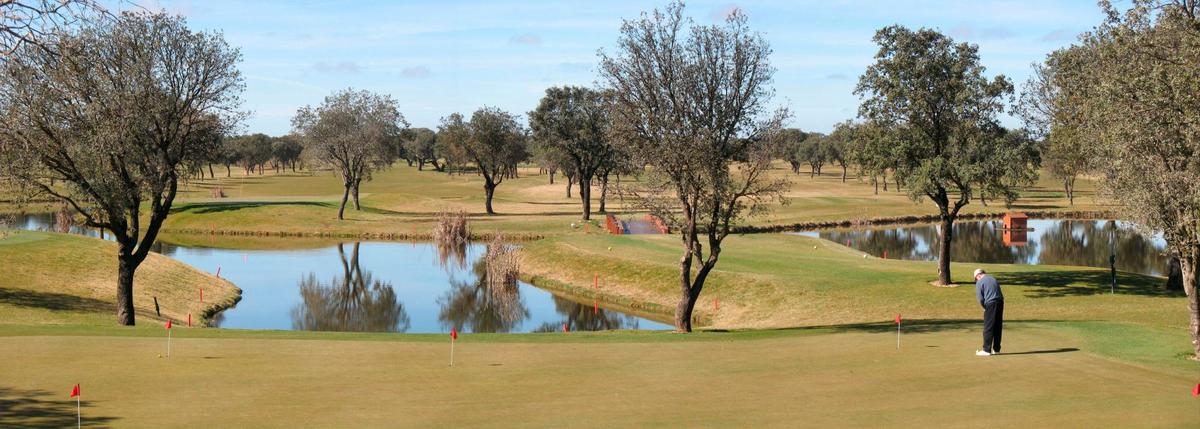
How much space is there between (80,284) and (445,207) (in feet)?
203

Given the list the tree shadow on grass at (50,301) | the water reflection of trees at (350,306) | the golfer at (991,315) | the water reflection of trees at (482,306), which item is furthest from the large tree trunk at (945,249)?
the tree shadow on grass at (50,301)

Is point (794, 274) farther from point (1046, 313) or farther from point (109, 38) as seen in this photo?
point (109, 38)

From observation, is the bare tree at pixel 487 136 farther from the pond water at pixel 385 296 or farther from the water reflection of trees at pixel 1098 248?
the water reflection of trees at pixel 1098 248

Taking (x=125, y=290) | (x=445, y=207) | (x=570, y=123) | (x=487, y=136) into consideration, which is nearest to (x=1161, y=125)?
(x=125, y=290)

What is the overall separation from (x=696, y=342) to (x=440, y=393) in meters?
8.52

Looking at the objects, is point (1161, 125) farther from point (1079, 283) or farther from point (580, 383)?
point (1079, 283)

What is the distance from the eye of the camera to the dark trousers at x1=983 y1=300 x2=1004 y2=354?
65.4 feet

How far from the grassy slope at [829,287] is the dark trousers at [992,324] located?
1370 cm

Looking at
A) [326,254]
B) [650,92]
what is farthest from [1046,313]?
[326,254]

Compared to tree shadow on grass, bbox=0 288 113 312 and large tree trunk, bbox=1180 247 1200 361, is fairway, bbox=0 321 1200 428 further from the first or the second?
tree shadow on grass, bbox=0 288 113 312

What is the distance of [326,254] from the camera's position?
6912cm

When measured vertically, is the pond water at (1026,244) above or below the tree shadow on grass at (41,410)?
below

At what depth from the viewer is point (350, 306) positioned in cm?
4706

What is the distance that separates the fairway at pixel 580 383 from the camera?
14625 millimetres
